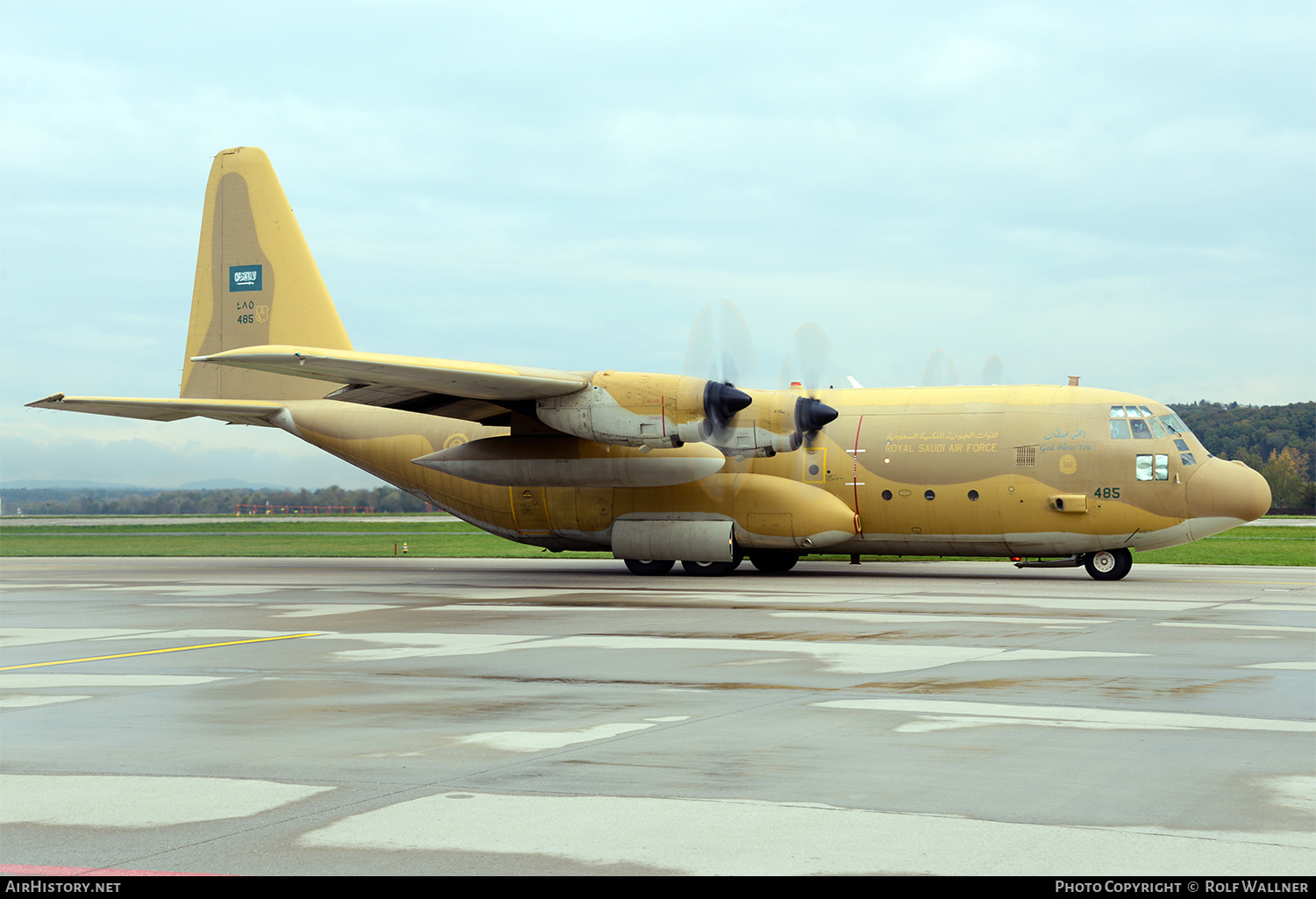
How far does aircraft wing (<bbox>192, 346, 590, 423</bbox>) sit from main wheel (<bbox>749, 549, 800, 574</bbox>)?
6948 mm

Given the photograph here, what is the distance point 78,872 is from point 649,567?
860 inches

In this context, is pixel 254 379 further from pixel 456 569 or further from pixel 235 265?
pixel 456 569

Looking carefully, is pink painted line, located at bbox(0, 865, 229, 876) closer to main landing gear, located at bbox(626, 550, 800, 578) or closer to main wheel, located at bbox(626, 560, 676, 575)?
main landing gear, located at bbox(626, 550, 800, 578)

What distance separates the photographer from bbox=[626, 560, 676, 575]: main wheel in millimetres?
26078

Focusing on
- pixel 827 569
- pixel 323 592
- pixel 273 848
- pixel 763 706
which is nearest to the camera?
pixel 273 848

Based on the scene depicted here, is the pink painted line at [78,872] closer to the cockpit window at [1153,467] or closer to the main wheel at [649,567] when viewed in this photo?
the cockpit window at [1153,467]

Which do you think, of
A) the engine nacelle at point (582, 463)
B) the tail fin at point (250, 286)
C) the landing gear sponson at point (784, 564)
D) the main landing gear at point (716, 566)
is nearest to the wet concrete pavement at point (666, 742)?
the landing gear sponson at point (784, 564)

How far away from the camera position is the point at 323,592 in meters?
20.9

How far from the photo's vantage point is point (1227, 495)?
2206 centimetres

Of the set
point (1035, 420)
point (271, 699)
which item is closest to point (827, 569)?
point (1035, 420)

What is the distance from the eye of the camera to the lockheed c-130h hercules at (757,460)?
2217 centimetres

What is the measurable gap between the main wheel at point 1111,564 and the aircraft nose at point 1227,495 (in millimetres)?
1657

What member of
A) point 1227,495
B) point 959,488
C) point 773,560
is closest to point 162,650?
point 959,488
